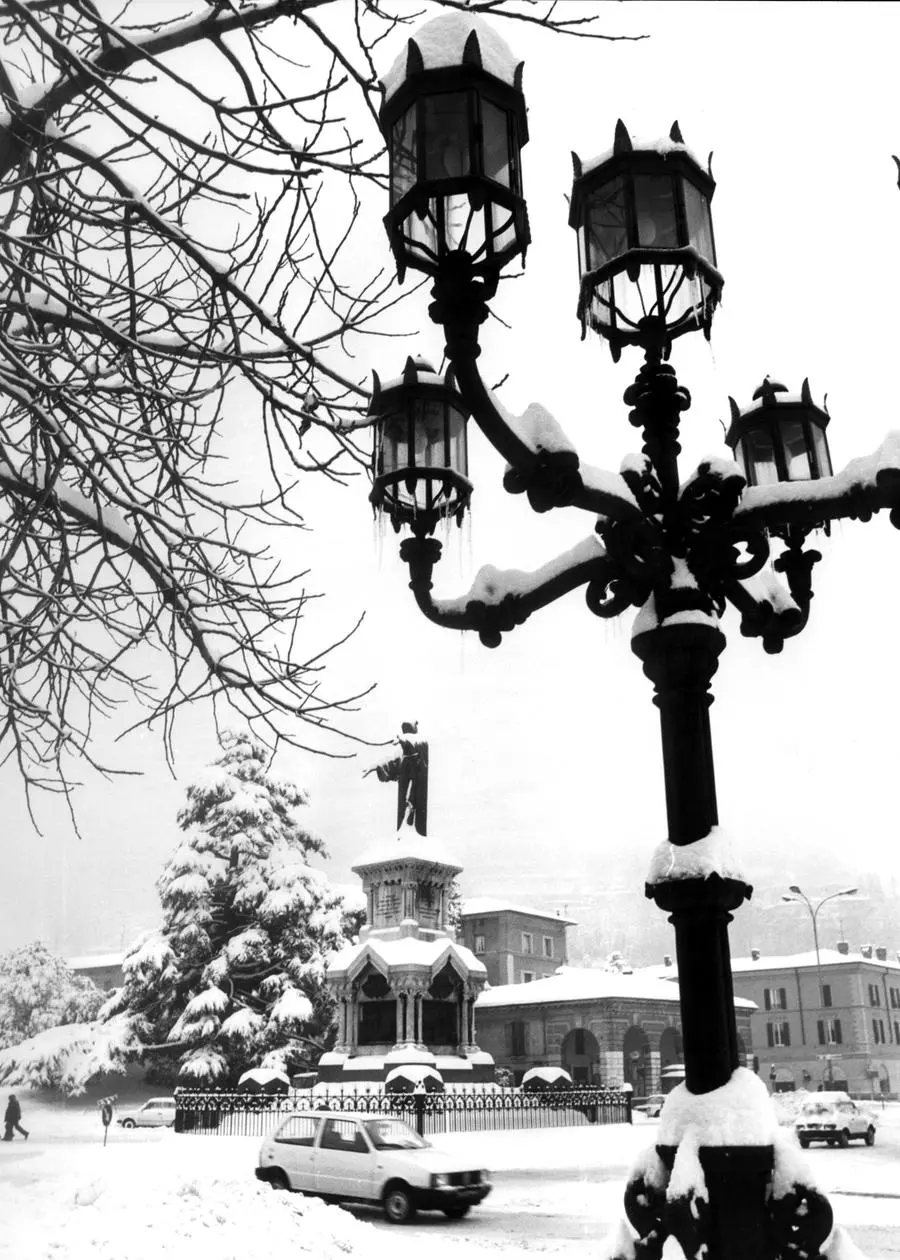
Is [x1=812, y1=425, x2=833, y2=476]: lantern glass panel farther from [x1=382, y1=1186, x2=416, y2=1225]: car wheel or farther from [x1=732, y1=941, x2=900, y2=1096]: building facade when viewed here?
[x1=732, y1=941, x2=900, y2=1096]: building facade

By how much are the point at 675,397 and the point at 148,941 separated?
128ft

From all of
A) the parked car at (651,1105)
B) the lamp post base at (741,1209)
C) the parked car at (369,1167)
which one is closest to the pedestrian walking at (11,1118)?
the parked car at (369,1167)

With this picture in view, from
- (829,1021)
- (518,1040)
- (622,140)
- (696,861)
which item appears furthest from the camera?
(829,1021)

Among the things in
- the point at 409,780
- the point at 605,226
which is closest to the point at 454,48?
the point at 605,226

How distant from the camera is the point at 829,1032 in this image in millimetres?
61688

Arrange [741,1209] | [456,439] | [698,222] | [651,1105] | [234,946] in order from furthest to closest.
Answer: [651,1105] → [234,946] → [456,439] → [698,222] → [741,1209]

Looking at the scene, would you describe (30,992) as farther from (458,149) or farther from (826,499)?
(458,149)

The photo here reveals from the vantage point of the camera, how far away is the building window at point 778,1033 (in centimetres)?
6275

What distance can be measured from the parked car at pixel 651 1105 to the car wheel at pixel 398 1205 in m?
26.4

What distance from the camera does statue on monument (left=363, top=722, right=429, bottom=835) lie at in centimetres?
3641

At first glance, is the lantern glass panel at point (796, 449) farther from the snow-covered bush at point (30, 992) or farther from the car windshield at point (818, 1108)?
the car windshield at point (818, 1108)

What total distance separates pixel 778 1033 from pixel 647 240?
67479mm

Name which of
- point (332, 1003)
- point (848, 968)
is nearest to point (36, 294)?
point (332, 1003)

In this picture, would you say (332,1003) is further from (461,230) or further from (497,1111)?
(461,230)
